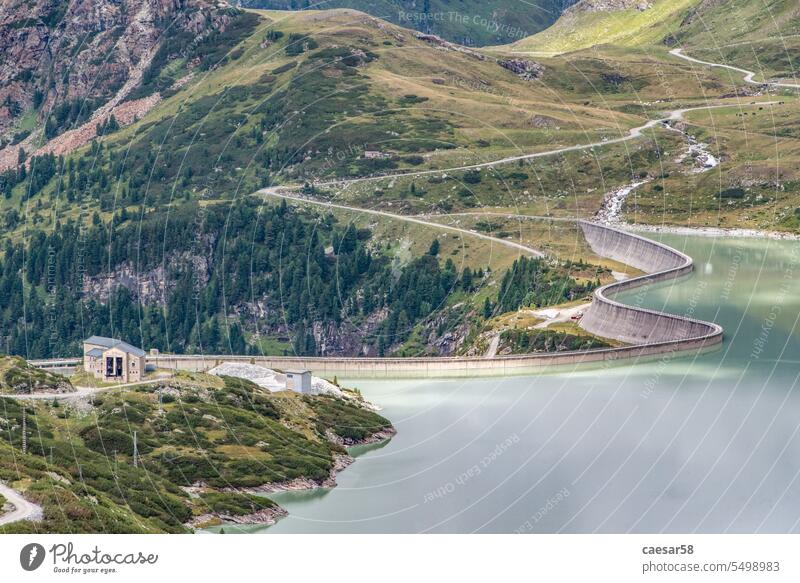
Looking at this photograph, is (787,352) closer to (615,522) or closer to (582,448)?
(582,448)

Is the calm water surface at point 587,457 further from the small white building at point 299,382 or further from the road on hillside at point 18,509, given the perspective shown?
the road on hillside at point 18,509

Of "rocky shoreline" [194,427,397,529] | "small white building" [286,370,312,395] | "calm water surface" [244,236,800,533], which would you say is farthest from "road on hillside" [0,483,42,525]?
"small white building" [286,370,312,395]

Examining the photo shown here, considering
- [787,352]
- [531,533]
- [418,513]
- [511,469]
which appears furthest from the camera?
[787,352]

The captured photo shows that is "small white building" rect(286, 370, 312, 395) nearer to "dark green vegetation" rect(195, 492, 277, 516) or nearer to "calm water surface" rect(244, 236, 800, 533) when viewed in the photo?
"calm water surface" rect(244, 236, 800, 533)

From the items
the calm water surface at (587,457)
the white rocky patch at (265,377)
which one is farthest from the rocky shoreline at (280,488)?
the white rocky patch at (265,377)

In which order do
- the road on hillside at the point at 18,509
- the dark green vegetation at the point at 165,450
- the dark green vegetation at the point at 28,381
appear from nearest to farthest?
the road on hillside at the point at 18,509 → the dark green vegetation at the point at 165,450 → the dark green vegetation at the point at 28,381

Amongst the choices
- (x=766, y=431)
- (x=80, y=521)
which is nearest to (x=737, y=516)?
(x=766, y=431)

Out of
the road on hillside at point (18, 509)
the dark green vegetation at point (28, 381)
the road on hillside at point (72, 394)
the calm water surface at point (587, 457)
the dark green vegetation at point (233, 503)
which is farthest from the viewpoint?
the dark green vegetation at point (28, 381)
